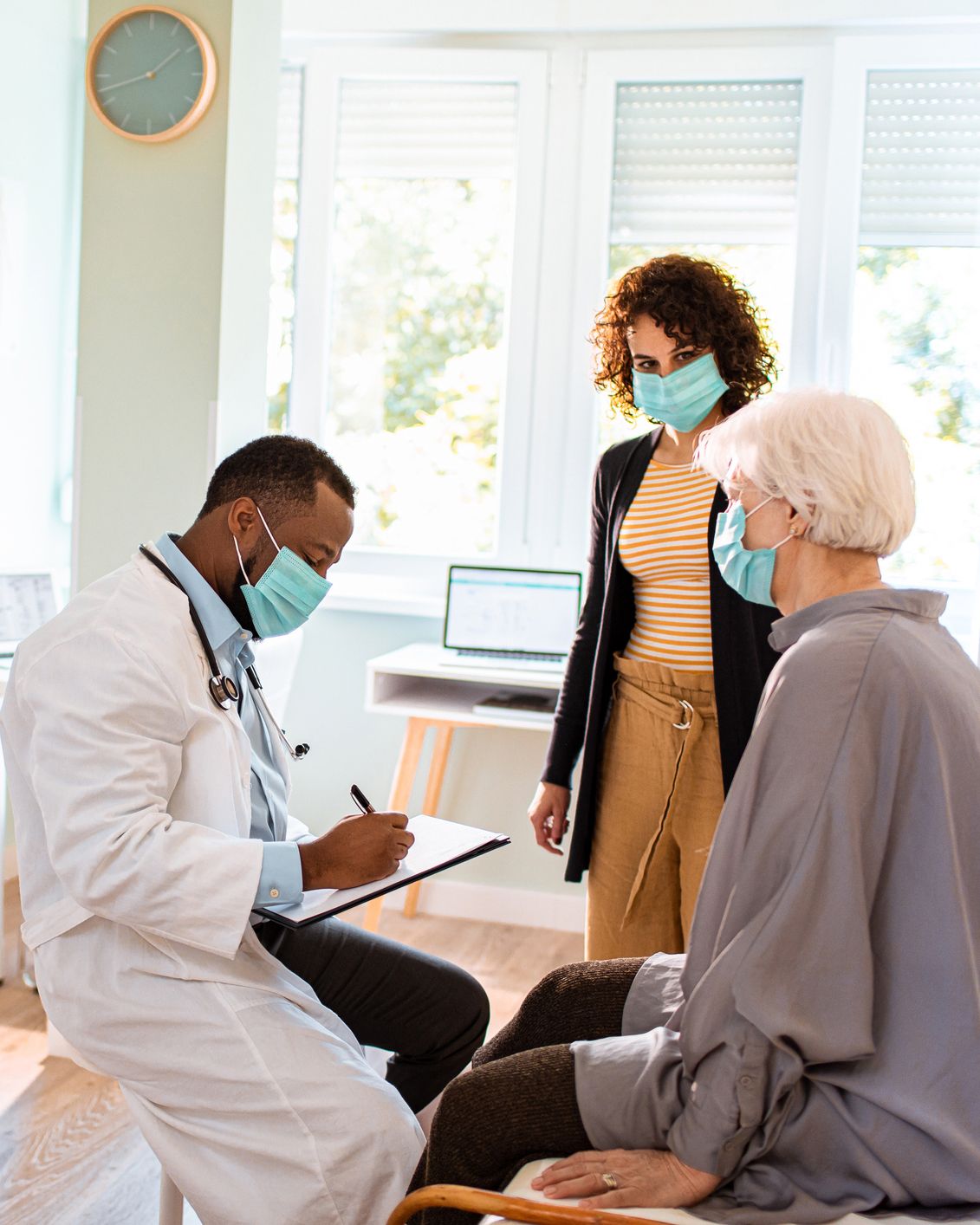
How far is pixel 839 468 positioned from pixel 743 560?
186 mm

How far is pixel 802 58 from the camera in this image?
10.2 ft

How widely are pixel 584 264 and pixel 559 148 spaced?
1.10 feet

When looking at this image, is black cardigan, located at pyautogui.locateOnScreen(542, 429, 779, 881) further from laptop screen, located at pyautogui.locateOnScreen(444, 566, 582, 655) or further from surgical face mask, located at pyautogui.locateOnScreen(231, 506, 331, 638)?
laptop screen, located at pyautogui.locateOnScreen(444, 566, 582, 655)

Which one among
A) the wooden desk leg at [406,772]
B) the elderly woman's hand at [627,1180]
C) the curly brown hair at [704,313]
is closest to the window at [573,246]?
the wooden desk leg at [406,772]

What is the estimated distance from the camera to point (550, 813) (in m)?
1.95

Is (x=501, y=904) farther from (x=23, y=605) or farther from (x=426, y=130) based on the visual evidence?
(x=426, y=130)

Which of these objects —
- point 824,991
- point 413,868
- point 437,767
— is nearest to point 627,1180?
point 824,991

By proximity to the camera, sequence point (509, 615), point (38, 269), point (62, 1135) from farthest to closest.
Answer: point (38, 269) < point (509, 615) < point (62, 1135)

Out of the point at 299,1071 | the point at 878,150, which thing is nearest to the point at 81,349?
the point at 299,1071

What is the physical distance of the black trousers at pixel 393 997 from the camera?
1610 millimetres

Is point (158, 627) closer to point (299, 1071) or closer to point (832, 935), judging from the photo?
point (299, 1071)

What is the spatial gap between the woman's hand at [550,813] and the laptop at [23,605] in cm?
146

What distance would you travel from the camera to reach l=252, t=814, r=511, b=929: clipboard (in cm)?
126

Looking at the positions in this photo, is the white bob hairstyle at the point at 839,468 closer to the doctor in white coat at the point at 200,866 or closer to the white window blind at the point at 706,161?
the doctor in white coat at the point at 200,866
